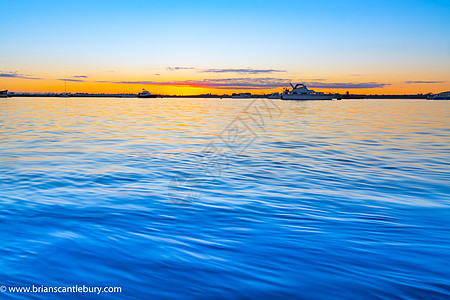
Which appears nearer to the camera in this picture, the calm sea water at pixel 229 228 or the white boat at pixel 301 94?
the calm sea water at pixel 229 228

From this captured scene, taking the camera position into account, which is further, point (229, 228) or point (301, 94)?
point (301, 94)

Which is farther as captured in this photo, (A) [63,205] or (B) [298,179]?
(B) [298,179]

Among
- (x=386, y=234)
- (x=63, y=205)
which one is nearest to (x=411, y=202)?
(x=386, y=234)

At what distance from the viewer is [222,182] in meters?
10.6

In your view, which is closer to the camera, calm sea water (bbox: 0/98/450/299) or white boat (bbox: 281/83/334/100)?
calm sea water (bbox: 0/98/450/299)

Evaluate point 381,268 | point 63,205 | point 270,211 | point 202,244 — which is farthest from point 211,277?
point 63,205

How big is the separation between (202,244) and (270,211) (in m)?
2.31

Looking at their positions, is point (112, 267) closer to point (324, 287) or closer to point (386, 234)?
point (324, 287)

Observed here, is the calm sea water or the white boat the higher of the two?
the white boat

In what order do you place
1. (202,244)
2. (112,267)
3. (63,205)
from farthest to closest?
(63,205), (202,244), (112,267)

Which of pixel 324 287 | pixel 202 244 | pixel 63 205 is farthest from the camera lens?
pixel 63 205

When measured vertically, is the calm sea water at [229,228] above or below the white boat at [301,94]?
below

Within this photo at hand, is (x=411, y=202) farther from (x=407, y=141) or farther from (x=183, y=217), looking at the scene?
(x=407, y=141)

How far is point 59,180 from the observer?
10.5 m
